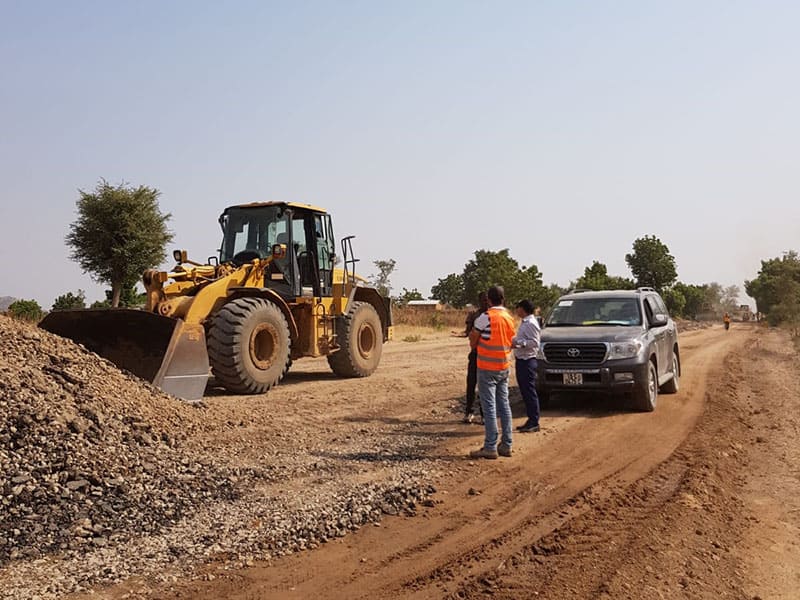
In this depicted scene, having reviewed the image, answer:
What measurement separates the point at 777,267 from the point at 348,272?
69150 mm

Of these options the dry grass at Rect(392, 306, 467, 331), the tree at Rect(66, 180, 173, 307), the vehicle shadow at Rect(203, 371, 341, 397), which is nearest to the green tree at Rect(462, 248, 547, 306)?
the dry grass at Rect(392, 306, 467, 331)

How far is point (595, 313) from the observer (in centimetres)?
1186

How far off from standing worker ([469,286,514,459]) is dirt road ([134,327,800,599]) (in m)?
0.26

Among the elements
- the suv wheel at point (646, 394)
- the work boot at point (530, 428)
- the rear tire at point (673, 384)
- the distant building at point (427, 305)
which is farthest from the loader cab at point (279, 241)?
the distant building at point (427, 305)

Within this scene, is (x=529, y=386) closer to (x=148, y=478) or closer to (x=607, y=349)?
(x=607, y=349)

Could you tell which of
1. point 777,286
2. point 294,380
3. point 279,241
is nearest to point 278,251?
point 279,241

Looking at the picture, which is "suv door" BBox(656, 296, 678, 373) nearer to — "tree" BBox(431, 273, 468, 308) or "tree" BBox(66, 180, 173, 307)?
"tree" BBox(66, 180, 173, 307)

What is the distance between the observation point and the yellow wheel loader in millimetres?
10258

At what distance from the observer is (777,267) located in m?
71.9

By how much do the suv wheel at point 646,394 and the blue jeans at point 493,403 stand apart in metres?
3.43

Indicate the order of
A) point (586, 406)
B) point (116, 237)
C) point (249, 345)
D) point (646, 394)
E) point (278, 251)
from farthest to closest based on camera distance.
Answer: point (116, 237) → point (278, 251) → point (249, 345) → point (586, 406) → point (646, 394)

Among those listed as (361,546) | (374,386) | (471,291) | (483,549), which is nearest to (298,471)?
(361,546)

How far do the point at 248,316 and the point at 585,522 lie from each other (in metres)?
7.17

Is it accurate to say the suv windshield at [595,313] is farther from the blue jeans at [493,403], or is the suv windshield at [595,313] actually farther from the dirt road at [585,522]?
the blue jeans at [493,403]
